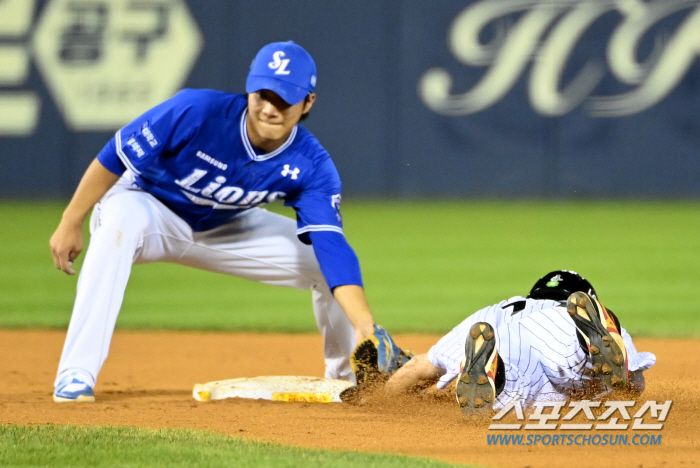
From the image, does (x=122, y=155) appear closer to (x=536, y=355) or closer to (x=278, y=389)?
(x=278, y=389)

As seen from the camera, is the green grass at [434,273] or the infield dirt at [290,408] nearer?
the infield dirt at [290,408]

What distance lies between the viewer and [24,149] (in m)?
13.8

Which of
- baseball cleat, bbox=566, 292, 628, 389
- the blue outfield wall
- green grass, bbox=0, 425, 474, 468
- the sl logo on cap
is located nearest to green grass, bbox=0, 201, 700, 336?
the blue outfield wall

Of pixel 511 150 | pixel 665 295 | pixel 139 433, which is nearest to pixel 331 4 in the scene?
pixel 511 150

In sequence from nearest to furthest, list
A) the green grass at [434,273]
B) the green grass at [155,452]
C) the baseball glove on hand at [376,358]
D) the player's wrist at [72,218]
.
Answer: the green grass at [155,452] → the baseball glove on hand at [376,358] → the player's wrist at [72,218] → the green grass at [434,273]

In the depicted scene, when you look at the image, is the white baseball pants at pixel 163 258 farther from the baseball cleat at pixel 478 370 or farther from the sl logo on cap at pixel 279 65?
the baseball cleat at pixel 478 370

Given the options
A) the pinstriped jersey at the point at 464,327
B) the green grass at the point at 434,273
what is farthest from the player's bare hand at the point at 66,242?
the green grass at the point at 434,273

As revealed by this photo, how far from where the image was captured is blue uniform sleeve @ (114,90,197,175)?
3.99m

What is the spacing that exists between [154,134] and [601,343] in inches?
77.4

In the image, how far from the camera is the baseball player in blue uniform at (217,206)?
3928 mm

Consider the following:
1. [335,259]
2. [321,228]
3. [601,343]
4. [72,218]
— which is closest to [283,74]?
[321,228]

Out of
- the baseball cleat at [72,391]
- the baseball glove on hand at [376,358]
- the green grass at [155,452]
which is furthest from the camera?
the baseball cleat at [72,391]

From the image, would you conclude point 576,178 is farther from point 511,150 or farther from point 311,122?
point 311,122

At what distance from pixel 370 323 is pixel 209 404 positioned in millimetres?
746
